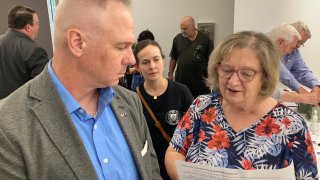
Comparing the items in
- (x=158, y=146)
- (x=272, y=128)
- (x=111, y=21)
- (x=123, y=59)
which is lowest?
(x=158, y=146)

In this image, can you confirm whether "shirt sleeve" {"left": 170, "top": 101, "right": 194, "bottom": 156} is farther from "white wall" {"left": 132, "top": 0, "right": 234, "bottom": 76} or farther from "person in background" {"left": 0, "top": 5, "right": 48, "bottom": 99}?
→ "white wall" {"left": 132, "top": 0, "right": 234, "bottom": 76}

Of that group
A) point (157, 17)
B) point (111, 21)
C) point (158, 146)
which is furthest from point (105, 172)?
point (157, 17)

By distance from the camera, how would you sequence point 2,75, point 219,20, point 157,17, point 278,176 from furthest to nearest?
point 157,17 < point 219,20 < point 2,75 < point 278,176

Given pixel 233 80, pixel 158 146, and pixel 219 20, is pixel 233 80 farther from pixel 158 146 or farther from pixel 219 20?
pixel 219 20

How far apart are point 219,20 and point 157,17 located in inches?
45.8

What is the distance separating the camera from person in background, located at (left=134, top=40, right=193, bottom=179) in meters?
1.83

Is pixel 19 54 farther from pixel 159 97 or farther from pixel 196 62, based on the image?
pixel 196 62

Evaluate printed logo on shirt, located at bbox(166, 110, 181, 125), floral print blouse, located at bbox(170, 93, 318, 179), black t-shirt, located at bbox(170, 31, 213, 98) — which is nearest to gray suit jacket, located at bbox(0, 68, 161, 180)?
floral print blouse, located at bbox(170, 93, 318, 179)

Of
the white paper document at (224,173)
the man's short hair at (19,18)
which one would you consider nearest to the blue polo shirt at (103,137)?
the white paper document at (224,173)

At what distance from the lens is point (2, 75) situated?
8.91 feet

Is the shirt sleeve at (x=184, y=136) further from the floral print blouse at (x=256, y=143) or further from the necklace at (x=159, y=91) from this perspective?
the necklace at (x=159, y=91)

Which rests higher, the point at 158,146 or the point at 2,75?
the point at 2,75

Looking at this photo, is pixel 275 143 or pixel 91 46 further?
pixel 275 143

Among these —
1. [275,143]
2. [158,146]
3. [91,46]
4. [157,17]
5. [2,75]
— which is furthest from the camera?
[157,17]
